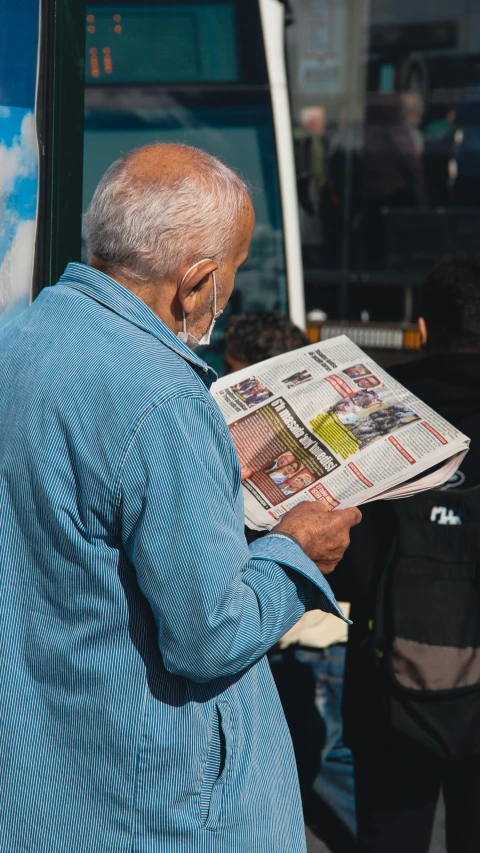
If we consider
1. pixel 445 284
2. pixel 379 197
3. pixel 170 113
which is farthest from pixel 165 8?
pixel 379 197

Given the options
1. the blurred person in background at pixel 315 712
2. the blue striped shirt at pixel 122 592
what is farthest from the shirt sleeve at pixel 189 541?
the blurred person in background at pixel 315 712

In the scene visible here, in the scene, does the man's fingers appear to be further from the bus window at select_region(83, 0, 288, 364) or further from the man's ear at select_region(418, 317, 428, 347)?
the bus window at select_region(83, 0, 288, 364)

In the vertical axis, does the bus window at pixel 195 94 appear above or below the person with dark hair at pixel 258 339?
above

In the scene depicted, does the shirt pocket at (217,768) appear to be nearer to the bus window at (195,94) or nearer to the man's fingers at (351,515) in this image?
the man's fingers at (351,515)

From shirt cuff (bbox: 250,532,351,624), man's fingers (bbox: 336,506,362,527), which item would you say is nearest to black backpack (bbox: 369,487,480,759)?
man's fingers (bbox: 336,506,362,527)

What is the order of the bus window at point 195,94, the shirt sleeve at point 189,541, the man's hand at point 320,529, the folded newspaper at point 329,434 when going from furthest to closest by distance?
the bus window at point 195,94 < the folded newspaper at point 329,434 < the man's hand at point 320,529 < the shirt sleeve at point 189,541

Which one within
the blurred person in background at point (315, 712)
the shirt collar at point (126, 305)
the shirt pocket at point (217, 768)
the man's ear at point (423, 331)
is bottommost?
the blurred person in background at point (315, 712)

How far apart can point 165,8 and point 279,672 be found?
279 centimetres

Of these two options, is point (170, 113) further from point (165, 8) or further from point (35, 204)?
point (35, 204)

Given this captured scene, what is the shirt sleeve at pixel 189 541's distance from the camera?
3.29 feet

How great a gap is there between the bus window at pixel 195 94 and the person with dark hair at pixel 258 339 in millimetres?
1612

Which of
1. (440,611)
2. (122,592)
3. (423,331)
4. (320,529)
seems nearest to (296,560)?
(320,529)

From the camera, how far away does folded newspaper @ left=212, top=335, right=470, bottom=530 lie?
4.73 ft

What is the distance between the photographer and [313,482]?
1.45m
